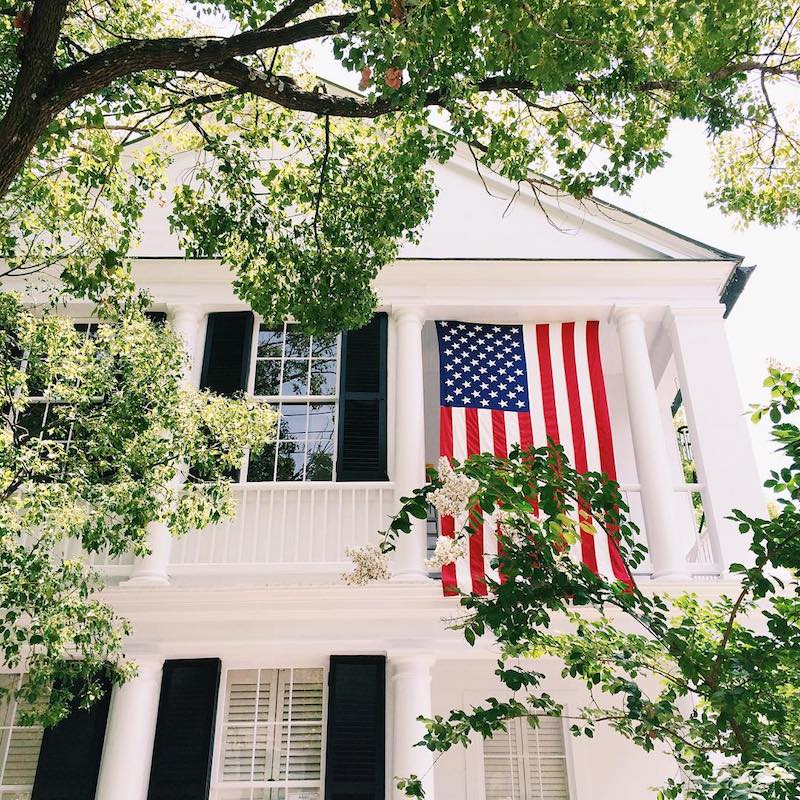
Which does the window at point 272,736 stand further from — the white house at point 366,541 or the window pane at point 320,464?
the window pane at point 320,464

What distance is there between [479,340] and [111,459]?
5078mm

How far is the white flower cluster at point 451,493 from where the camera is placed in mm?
3484

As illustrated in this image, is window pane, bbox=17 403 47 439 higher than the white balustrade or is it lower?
higher

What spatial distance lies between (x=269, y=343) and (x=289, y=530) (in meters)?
2.57

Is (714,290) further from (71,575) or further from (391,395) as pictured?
(71,575)

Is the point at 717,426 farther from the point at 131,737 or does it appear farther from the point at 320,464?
the point at 131,737

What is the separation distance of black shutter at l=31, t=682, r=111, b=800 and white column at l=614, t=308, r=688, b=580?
6077 mm

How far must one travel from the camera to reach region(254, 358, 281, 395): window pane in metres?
10.4

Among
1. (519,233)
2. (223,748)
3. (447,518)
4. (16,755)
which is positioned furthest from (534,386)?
(16,755)

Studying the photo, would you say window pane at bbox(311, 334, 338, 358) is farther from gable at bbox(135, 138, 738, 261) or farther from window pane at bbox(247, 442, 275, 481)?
gable at bbox(135, 138, 738, 261)

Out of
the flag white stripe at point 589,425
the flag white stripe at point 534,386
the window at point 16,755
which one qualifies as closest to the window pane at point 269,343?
the flag white stripe at point 534,386

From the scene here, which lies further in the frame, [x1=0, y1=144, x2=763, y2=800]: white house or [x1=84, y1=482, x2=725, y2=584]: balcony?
[x1=84, y1=482, x2=725, y2=584]: balcony

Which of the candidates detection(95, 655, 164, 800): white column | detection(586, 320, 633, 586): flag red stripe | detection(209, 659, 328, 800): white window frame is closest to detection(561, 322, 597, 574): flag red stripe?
detection(586, 320, 633, 586): flag red stripe

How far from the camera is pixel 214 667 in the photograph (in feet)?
29.0
